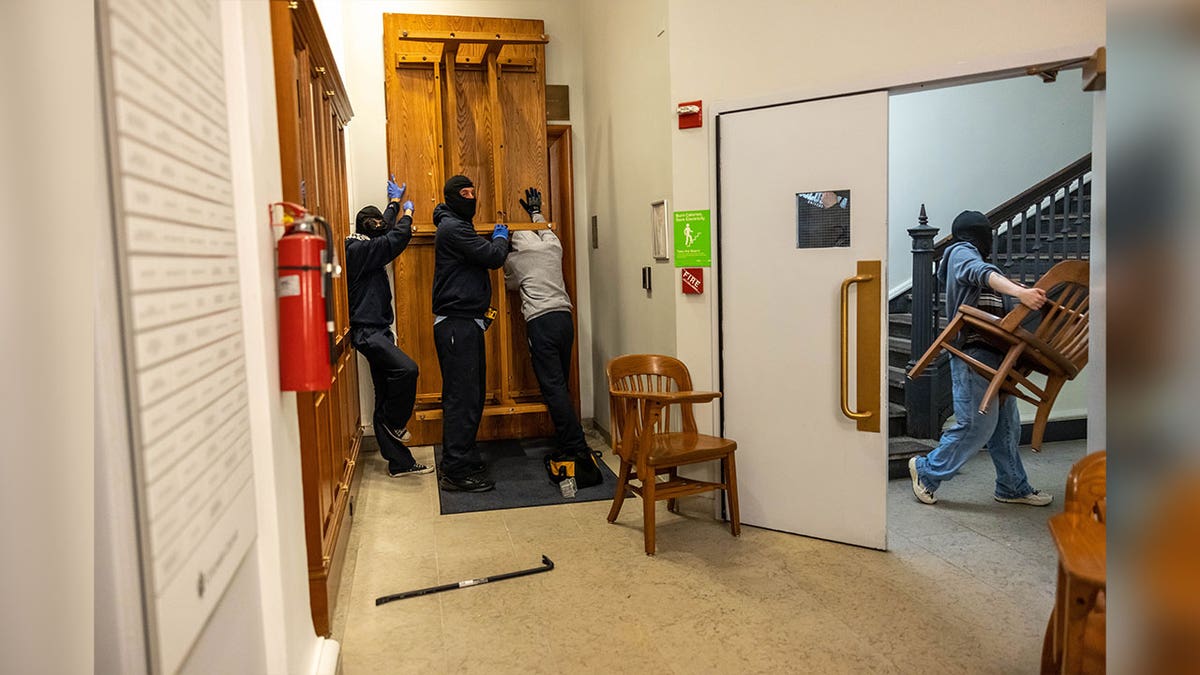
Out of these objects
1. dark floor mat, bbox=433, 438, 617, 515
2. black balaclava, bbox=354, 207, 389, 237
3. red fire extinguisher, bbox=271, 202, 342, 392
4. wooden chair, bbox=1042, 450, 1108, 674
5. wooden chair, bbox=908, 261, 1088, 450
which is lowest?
dark floor mat, bbox=433, 438, 617, 515

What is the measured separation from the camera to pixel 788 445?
11.8 feet

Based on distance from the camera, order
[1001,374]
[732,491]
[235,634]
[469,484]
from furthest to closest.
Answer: [469,484] < [1001,374] < [732,491] < [235,634]

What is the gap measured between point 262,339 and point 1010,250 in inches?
205

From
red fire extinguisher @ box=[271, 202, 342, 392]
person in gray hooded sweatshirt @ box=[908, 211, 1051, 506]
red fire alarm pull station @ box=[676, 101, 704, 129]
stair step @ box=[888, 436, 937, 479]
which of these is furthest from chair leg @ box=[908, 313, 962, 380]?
red fire extinguisher @ box=[271, 202, 342, 392]

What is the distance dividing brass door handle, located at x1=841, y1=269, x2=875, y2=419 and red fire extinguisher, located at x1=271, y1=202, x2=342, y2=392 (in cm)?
221

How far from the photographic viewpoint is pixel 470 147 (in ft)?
17.5

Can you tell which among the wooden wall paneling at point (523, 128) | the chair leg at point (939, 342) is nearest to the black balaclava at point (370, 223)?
the wooden wall paneling at point (523, 128)

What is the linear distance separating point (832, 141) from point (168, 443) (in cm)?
292

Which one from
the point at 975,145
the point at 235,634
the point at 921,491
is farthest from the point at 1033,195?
the point at 235,634

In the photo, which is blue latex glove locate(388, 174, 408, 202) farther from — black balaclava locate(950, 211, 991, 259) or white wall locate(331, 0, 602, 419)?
black balaclava locate(950, 211, 991, 259)

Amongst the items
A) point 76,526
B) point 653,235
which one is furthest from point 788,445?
point 76,526

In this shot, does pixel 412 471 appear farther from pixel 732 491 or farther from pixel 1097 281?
pixel 1097 281

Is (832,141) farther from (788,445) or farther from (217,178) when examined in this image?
(217,178)

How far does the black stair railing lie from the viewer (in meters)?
5.26
